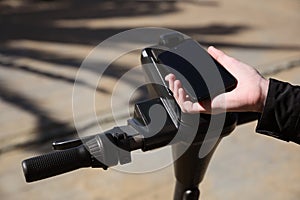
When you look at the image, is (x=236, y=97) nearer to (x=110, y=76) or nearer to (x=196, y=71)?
(x=196, y=71)

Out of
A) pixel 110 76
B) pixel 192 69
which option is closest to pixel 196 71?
pixel 192 69

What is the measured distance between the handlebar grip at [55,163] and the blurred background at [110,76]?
4.24ft

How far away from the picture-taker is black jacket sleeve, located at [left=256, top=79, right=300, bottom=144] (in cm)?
89

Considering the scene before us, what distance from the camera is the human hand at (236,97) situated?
873 millimetres

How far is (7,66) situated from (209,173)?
1512 mm

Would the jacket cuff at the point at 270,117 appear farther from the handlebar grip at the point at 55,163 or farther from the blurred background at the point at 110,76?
the blurred background at the point at 110,76

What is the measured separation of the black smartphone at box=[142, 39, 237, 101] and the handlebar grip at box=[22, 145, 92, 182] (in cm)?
20

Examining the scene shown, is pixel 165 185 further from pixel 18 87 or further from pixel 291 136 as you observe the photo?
pixel 291 136

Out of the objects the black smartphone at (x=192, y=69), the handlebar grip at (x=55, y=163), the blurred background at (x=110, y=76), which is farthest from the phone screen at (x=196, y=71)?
Answer: the blurred background at (x=110, y=76)

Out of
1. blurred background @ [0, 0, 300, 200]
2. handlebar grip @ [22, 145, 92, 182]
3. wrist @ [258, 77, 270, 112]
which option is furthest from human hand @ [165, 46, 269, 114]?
blurred background @ [0, 0, 300, 200]

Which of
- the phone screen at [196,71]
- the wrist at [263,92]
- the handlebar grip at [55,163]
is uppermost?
the phone screen at [196,71]

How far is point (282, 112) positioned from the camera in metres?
0.89

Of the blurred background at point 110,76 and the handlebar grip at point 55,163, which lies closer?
the handlebar grip at point 55,163

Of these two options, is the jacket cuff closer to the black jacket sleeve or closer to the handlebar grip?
the black jacket sleeve
